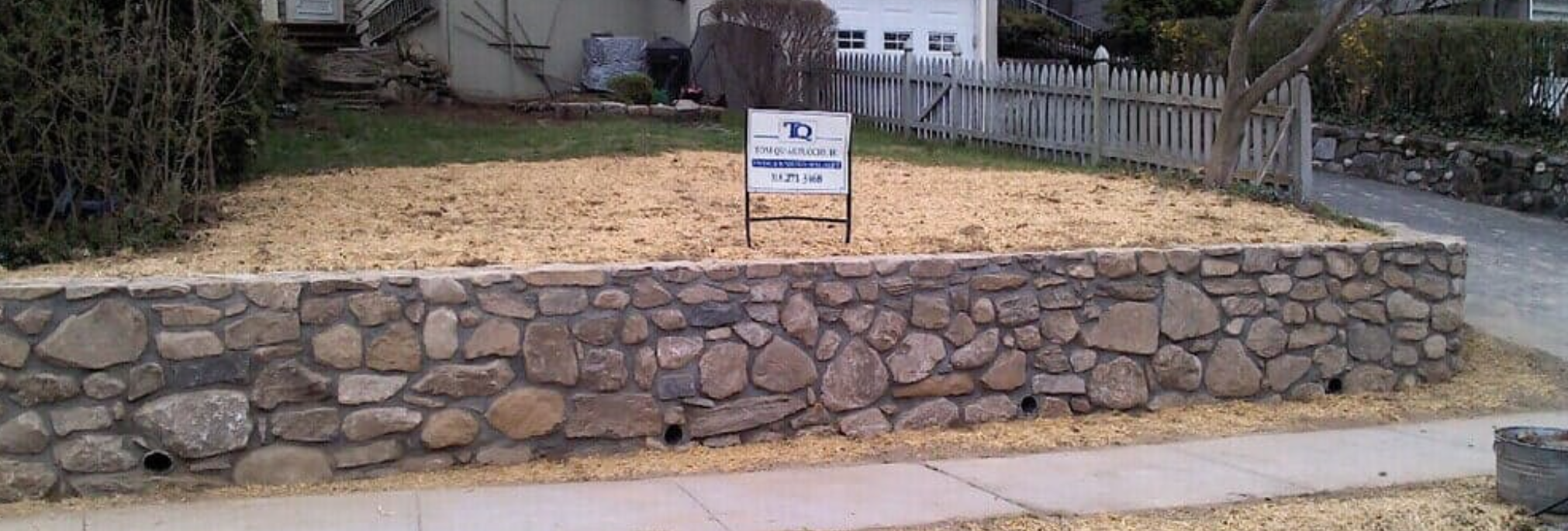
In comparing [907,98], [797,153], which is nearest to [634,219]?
[797,153]

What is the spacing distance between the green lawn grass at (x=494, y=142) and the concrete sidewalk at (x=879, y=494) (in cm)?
544

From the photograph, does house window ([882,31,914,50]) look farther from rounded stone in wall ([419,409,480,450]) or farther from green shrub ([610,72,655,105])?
rounded stone in wall ([419,409,480,450])

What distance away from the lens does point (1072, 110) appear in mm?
14750

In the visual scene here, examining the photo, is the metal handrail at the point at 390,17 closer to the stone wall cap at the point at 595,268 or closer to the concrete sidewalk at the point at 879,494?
the stone wall cap at the point at 595,268

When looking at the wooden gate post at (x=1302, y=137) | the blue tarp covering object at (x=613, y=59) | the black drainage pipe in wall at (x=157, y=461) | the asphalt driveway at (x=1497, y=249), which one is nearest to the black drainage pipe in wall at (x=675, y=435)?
the black drainage pipe in wall at (x=157, y=461)

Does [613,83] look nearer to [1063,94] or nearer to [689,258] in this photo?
[1063,94]

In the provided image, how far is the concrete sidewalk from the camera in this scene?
240 inches

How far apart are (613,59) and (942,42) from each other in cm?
527

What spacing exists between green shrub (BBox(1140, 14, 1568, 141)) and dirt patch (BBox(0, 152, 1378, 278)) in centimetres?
697

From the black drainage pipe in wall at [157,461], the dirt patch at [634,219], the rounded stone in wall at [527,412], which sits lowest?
the black drainage pipe in wall at [157,461]

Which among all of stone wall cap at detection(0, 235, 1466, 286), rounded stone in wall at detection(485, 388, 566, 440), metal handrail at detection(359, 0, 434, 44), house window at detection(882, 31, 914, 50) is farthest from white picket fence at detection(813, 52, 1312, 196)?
rounded stone in wall at detection(485, 388, 566, 440)

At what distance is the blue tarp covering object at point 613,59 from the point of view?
62.6ft

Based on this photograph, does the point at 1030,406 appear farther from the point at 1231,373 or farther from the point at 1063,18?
the point at 1063,18

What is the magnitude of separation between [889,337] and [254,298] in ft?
10.7
